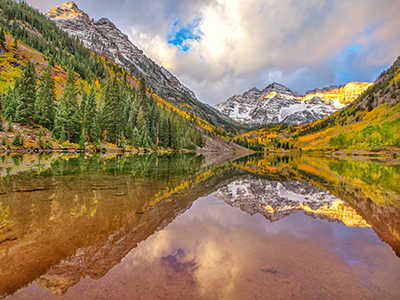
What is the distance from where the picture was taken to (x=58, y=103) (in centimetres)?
5688

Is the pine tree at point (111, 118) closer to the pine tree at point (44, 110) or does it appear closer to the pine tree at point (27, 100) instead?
the pine tree at point (44, 110)

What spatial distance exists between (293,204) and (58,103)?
68.0m

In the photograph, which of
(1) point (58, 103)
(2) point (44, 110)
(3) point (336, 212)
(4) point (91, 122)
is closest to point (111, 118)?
(4) point (91, 122)

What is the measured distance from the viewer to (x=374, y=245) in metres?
6.09

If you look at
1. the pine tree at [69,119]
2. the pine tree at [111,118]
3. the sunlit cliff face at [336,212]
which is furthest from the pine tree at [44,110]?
the sunlit cliff face at [336,212]

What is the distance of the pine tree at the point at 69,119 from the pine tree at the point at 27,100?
5.63 meters

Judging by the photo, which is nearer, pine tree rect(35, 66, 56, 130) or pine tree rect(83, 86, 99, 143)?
pine tree rect(35, 66, 56, 130)

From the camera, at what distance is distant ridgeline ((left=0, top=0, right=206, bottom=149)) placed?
4853cm

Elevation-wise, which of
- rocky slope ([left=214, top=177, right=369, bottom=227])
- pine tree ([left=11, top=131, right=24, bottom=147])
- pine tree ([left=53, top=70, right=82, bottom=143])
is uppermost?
pine tree ([left=53, top=70, right=82, bottom=143])

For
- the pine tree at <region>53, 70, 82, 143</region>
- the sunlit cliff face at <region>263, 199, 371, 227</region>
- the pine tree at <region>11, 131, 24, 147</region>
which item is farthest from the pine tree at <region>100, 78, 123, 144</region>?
the sunlit cliff face at <region>263, 199, 371, 227</region>

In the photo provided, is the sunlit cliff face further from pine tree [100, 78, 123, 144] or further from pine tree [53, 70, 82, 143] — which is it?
pine tree [100, 78, 123, 144]

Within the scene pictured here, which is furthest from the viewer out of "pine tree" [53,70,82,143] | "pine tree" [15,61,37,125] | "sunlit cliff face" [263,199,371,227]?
"pine tree" [53,70,82,143]

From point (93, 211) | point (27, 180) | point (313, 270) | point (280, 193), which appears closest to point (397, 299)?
point (313, 270)

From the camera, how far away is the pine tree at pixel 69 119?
49719 millimetres
